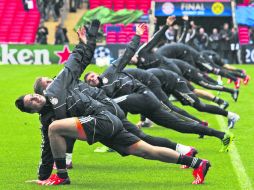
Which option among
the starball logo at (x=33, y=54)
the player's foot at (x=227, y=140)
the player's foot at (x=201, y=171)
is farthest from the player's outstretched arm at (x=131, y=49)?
the starball logo at (x=33, y=54)

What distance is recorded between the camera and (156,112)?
14.1 meters

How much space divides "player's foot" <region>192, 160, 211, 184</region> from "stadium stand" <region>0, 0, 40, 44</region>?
35835 millimetres

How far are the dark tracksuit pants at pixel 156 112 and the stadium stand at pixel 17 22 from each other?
33.2m

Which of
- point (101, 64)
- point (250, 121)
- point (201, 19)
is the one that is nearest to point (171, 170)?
point (250, 121)

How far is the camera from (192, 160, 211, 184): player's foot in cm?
1164

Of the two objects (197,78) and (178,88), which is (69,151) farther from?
(197,78)

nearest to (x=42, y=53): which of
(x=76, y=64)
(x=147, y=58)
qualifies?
(x=147, y=58)

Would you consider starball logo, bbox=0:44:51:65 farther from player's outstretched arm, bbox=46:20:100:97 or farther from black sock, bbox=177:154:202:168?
black sock, bbox=177:154:202:168

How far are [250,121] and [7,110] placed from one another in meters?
6.55

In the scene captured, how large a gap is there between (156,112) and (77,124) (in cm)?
333

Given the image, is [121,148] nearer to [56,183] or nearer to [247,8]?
[56,183]

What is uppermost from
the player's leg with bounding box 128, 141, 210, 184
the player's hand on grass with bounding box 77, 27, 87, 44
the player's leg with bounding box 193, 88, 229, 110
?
the player's hand on grass with bounding box 77, 27, 87, 44

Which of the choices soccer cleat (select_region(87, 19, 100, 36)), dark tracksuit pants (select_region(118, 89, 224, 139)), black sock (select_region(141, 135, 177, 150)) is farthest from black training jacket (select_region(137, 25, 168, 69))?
black sock (select_region(141, 135, 177, 150))

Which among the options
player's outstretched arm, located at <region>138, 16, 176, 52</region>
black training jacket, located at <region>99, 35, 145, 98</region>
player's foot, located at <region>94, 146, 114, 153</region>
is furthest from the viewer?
player's outstretched arm, located at <region>138, 16, 176, 52</region>
